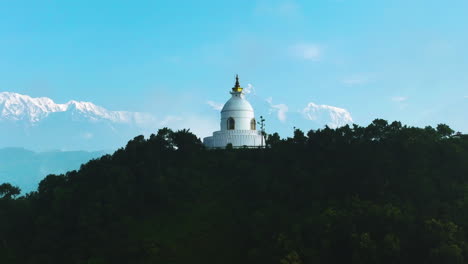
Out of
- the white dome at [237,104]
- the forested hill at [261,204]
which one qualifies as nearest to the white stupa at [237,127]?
the white dome at [237,104]

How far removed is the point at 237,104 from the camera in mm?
68625

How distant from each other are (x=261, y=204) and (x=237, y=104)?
2106 cm

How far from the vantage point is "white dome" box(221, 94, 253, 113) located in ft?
224

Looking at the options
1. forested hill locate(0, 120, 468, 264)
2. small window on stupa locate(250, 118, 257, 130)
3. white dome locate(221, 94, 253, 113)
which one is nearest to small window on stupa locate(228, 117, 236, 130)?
white dome locate(221, 94, 253, 113)

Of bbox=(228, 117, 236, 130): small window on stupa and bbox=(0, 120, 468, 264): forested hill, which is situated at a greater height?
bbox=(228, 117, 236, 130): small window on stupa

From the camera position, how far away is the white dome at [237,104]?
68375mm

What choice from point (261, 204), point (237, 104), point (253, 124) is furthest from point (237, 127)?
point (261, 204)

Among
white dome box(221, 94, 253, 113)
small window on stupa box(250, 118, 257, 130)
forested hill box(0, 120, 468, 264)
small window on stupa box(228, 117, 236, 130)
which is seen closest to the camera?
forested hill box(0, 120, 468, 264)

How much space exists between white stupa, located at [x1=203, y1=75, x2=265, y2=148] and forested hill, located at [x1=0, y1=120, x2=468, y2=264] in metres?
4.00

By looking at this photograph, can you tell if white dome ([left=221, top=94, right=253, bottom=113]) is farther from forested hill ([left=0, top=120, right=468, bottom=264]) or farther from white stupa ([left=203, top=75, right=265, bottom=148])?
forested hill ([left=0, top=120, right=468, bottom=264])

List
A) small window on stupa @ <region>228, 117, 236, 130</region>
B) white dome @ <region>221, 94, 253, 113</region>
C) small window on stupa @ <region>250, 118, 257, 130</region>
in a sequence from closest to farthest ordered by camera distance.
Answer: small window on stupa @ <region>228, 117, 236, 130</region> → white dome @ <region>221, 94, 253, 113</region> → small window on stupa @ <region>250, 118, 257, 130</region>

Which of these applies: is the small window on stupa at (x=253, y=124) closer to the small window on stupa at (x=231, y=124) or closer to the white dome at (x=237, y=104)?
the white dome at (x=237, y=104)

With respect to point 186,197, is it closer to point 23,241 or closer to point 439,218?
point 23,241

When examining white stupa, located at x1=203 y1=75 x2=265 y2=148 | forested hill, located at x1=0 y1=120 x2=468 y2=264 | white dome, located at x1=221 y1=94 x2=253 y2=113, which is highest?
white dome, located at x1=221 y1=94 x2=253 y2=113
